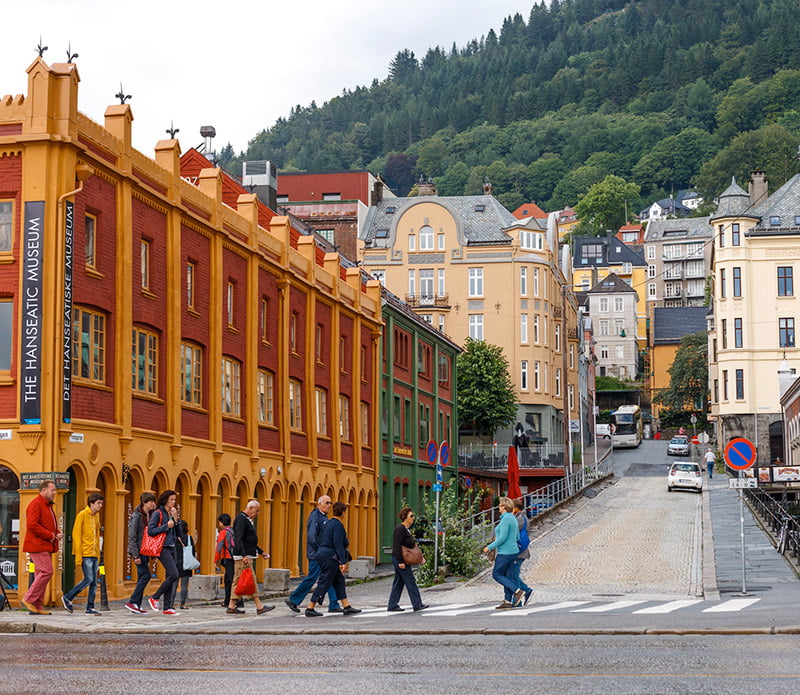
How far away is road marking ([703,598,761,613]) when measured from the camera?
19.7 m

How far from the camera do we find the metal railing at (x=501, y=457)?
235ft

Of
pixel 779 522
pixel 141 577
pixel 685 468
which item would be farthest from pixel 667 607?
pixel 685 468

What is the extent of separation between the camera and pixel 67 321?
76.5ft

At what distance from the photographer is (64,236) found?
23.3 meters

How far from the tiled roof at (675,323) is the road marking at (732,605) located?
122 metres

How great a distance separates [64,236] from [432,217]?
59.6 m

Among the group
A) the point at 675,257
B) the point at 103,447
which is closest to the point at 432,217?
the point at 103,447

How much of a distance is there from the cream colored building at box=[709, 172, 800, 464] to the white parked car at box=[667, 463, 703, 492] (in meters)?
17.4

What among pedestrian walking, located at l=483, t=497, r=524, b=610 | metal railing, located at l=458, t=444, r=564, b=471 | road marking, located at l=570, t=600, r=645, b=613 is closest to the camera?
road marking, located at l=570, t=600, r=645, b=613

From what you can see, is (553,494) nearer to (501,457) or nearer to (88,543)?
(501,457)

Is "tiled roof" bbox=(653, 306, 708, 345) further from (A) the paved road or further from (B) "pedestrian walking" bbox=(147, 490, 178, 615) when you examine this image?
(A) the paved road

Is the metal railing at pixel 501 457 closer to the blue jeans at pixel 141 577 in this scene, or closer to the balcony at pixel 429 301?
the balcony at pixel 429 301

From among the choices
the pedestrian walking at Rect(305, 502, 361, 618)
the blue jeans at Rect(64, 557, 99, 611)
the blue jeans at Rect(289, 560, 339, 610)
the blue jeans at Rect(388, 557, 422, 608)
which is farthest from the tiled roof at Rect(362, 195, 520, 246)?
the blue jeans at Rect(64, 557, 99, 611)

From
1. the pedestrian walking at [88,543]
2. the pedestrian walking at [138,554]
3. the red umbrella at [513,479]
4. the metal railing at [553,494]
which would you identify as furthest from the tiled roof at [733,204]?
the pedestrian walking at [88,543]
